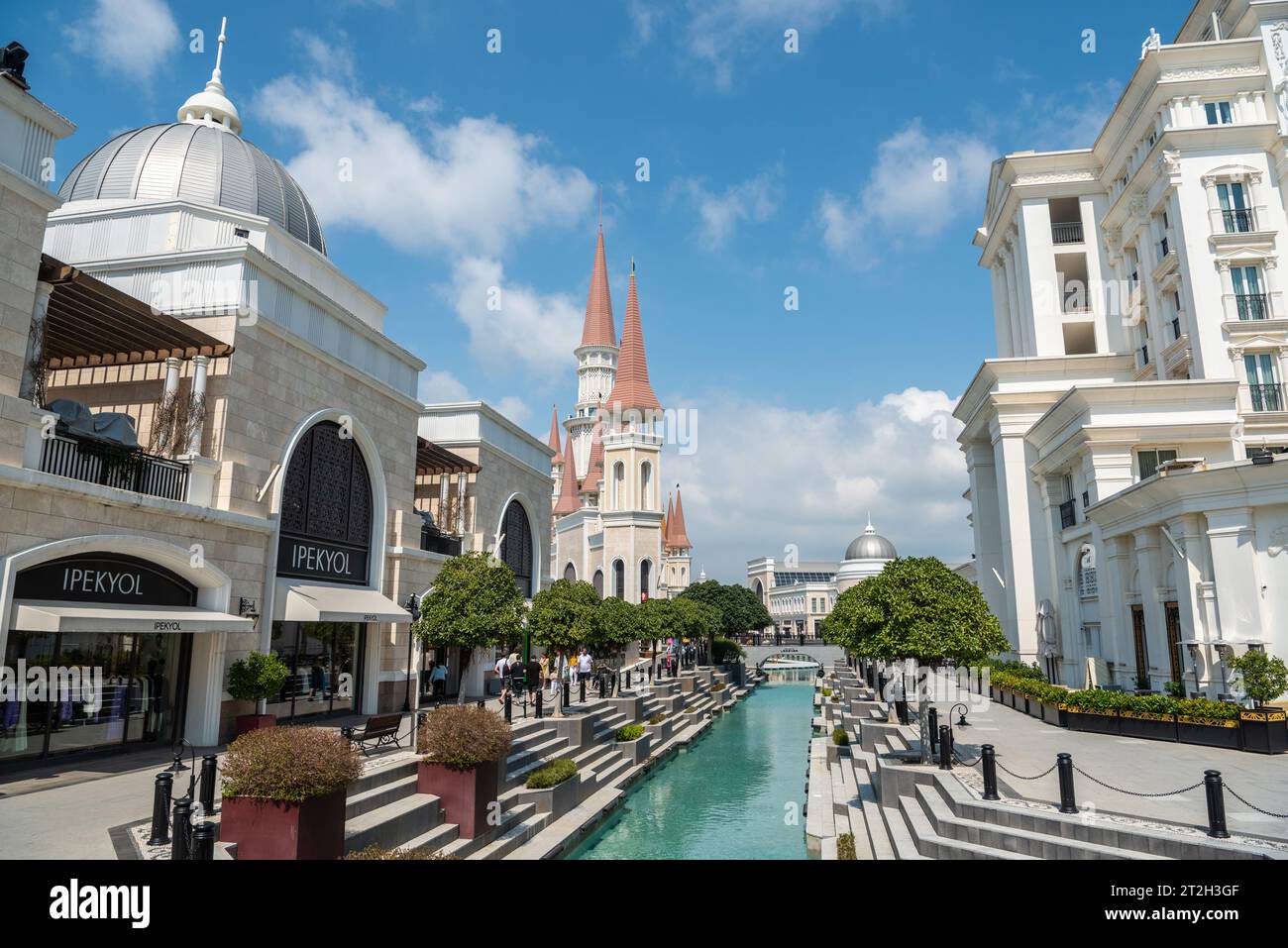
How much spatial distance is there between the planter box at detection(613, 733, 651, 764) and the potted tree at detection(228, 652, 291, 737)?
962cm

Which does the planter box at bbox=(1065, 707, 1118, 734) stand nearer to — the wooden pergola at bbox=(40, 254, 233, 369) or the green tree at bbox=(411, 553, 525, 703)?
the green tree at bbox=(411, 553, 525, 703)

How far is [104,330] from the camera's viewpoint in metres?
15.1

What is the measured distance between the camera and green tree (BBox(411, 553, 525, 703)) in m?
16.5

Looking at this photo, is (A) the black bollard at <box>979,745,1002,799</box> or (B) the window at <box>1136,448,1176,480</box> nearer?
(A) the black bollard at <box>979,745,1002,799</box>

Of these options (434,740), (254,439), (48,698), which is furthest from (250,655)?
(434,740)

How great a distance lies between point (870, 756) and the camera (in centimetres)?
→ 1778

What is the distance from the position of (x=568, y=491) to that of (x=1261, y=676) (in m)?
75.6

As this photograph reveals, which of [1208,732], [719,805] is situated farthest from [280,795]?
[1208,732]

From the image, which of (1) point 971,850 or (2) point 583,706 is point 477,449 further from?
(1) point 971,850

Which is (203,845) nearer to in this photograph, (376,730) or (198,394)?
(376,730)

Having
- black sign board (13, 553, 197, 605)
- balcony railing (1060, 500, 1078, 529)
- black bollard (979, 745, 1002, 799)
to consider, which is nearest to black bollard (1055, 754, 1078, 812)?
black bollard (979, 745, 1002, 799)
